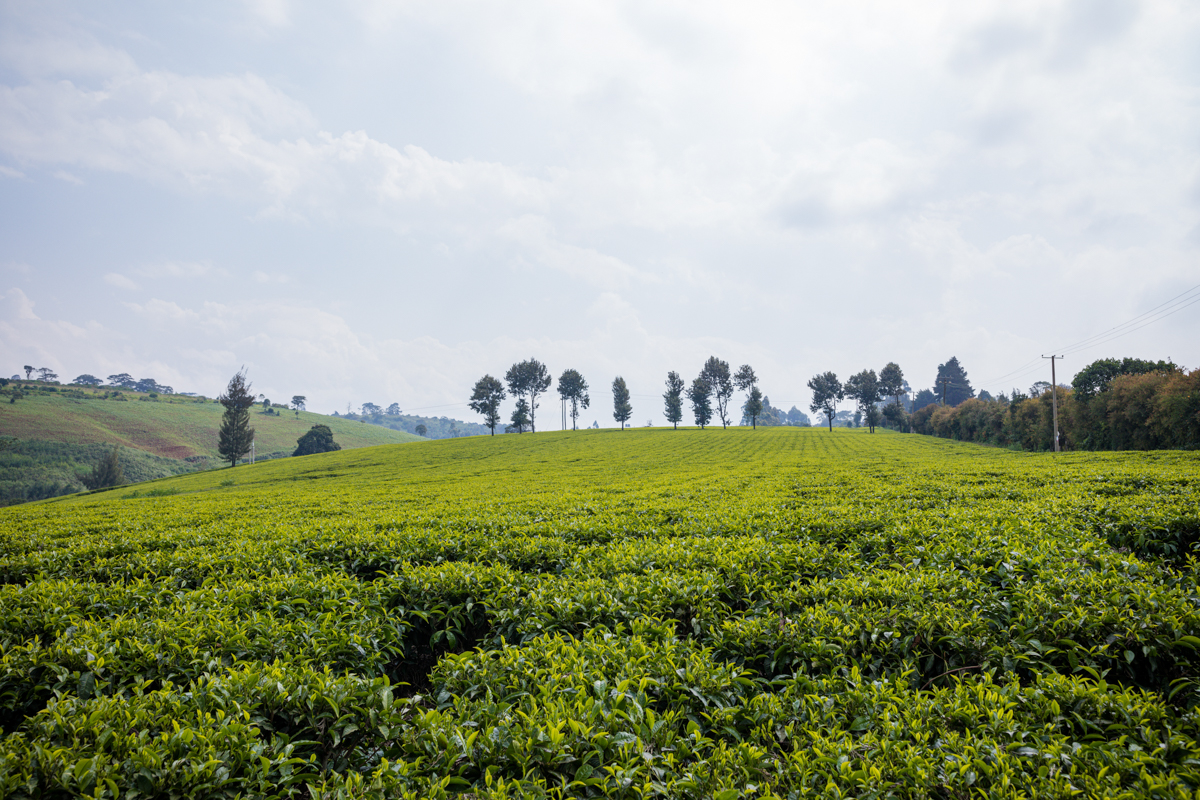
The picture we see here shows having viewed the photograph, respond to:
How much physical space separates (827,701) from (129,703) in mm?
4627

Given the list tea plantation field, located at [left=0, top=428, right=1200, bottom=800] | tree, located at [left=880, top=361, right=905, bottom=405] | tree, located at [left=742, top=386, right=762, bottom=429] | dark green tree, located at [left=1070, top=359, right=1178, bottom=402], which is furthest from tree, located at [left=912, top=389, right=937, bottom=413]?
tea plantation field, located at [left=0, top=428, right=1200, bottom=800]

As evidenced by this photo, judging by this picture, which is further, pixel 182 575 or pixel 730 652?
pixel 182 575

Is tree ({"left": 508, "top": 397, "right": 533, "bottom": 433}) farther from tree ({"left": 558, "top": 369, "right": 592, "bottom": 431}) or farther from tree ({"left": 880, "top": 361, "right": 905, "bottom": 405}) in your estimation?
tree ({"left": 880, "top": 361, "right": 905, "bottom": 405})

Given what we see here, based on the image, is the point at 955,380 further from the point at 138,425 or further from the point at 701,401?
the point at 138,425

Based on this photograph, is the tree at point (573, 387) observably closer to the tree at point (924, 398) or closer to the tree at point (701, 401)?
the tree at point (701, 401)

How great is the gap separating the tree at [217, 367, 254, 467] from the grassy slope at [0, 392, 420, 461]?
3905 centimetres

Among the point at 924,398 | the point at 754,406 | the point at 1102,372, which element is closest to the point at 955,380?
the point at 924,398

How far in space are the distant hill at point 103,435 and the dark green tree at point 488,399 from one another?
88.4 feet

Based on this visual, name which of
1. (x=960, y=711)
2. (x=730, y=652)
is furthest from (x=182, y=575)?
(x=960, y=711)

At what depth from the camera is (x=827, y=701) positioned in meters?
3.23

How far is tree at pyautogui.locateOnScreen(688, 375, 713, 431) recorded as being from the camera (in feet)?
309

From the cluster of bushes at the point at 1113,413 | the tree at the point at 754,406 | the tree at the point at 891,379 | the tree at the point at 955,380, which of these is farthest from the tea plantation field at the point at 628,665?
the tree at the point at 955,380

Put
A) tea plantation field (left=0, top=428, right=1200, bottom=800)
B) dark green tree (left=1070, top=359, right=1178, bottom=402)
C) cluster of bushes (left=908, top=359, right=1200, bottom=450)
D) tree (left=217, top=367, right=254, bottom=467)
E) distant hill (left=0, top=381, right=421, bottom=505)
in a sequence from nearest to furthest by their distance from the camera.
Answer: tea plantation field (left=0, top=428, right=1200, bottom=800) < cluster of bushes (left=908, top=359, right=1200, bottom=450) < dark green tree (left=1070, top=359, right=1178, bottom=402) < tree (left=217, top=367, right=254, bottom=467) < distant hill (left=0, top=381, right=421, bottom=505)

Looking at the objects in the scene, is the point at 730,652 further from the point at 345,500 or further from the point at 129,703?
the point at 345,500
